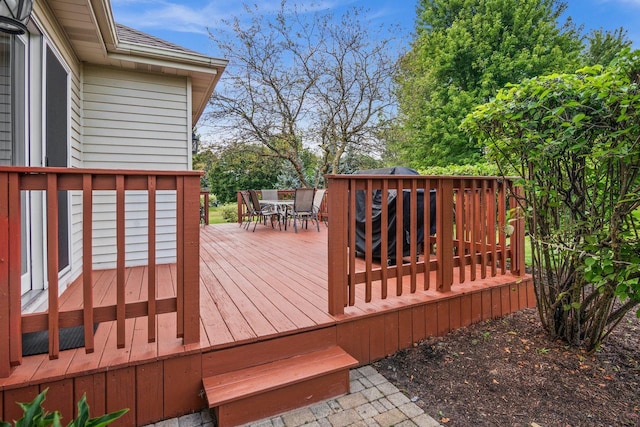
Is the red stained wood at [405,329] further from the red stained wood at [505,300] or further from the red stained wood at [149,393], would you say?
the red stained wood at [149,393]

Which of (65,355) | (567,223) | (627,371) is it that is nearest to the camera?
(65,355)

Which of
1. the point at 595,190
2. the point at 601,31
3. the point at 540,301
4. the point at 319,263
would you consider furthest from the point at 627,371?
the point at 601,31

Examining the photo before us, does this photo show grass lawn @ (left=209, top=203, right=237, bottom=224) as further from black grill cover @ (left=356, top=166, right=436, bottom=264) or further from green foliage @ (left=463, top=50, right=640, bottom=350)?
green foliage @ (left=463, top=50, right=640, bottom=350)

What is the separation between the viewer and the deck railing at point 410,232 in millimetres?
2273

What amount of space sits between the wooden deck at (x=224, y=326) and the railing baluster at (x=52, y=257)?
0.59 ft

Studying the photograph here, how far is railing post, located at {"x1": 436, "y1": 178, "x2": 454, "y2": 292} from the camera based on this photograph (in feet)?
9.04

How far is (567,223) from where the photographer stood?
2352 mm

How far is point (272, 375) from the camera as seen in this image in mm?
1883

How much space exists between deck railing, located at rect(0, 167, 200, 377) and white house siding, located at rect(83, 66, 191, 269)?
6.61 ft

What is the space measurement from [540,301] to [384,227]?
4.91 ft

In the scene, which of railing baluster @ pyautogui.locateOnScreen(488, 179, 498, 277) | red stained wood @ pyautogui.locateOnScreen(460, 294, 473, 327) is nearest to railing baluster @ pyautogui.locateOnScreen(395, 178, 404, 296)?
red stained wood @ pyautogui.locateOnScreen(460, 294, 473, 327)

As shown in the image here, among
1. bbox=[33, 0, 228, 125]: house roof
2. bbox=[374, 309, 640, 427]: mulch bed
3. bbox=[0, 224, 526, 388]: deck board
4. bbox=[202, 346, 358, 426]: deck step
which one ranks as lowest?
bbox=[374, 309, 640, 427]: mulch bed

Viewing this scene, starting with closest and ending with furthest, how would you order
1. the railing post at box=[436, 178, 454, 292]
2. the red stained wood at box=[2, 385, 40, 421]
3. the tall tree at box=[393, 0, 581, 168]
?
the red stained wood at box=[2, 385, 40, 421] → the railing post at box=[436, 178, 454, 292] → the tall tree at box=[393, 0, 581, 168]

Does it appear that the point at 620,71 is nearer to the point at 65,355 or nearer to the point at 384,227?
the point at 384,227
